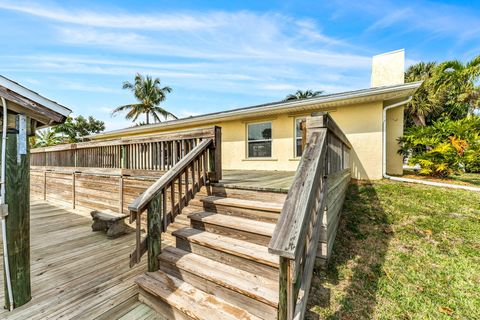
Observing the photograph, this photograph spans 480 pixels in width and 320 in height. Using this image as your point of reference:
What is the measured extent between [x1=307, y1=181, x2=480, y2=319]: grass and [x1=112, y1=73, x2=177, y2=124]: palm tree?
22.9 metres

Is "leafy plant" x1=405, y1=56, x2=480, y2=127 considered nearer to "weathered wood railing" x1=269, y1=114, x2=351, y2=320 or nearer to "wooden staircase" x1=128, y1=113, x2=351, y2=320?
"weathered wood railing" x1=269, y1=114, x2=351, y2=320

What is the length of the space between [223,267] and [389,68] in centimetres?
896

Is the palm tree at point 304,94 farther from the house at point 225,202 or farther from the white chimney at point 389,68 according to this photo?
the house at point 225,202

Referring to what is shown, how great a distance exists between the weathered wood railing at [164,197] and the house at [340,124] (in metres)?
4.49

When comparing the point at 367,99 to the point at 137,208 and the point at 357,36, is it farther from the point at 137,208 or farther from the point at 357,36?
the point at 137,208

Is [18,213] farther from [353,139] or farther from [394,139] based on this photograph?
[394,139]

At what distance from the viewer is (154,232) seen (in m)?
2.63

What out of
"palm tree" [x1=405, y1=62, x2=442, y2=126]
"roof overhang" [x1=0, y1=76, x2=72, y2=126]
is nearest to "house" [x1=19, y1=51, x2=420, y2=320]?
"roof overhang" [x1=0, y1=76, x2=72, y2=126]

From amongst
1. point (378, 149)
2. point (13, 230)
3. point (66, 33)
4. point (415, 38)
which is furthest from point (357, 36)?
point (13, 230)

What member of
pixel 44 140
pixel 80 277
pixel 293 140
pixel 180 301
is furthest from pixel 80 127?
pixel 180 301

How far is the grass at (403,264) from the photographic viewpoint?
2076 mm

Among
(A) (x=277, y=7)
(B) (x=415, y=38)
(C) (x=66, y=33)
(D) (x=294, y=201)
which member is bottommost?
(D) (x=294, y=201)

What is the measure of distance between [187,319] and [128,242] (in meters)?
2.75

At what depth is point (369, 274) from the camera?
2553mm
